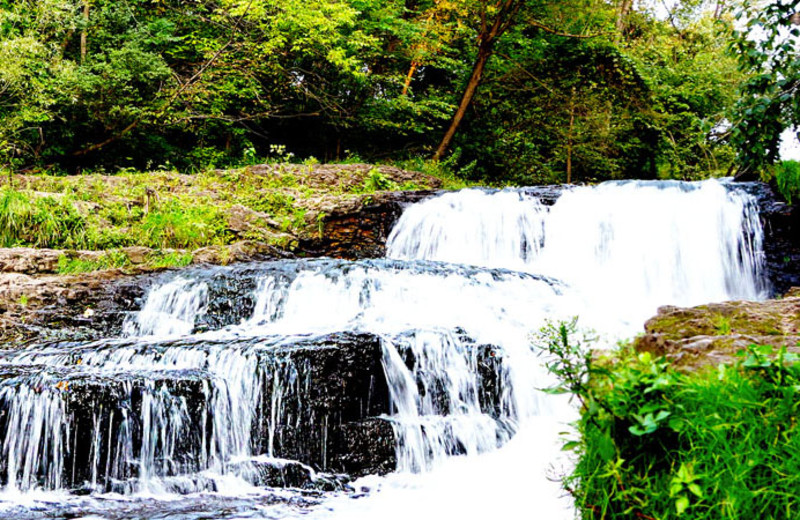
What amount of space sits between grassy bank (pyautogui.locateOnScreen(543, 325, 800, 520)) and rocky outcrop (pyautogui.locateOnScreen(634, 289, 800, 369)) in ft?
1.55

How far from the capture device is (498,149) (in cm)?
1814

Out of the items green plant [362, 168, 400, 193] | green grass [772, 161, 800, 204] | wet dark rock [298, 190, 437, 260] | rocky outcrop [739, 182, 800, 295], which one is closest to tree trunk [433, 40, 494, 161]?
green plant [362, 168, 400, 193]

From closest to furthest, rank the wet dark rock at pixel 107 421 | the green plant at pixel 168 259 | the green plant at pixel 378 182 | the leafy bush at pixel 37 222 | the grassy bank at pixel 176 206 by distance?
the wet dark rock at pixel 107 421, the green plant at pixel 168 259, the leafy bush at pixel 37 222, the grassy bank at pixel 176 206, the green plant at pixel 378 182

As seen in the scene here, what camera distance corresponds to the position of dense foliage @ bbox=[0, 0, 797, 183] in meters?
13.5

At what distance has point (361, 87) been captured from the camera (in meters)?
16.3

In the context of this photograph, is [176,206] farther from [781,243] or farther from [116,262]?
[781,243]

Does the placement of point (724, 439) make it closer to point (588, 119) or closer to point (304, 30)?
point (304, 30)

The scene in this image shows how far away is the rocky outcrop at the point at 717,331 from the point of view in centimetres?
272

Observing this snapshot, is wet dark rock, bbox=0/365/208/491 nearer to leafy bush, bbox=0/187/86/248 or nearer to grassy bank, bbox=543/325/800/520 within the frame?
grassy bank, bbox=543/325/800/520

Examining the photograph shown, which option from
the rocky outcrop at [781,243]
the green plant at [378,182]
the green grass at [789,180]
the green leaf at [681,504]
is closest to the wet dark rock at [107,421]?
the green leaf at [681,504]

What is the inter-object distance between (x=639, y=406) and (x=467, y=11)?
14959mm

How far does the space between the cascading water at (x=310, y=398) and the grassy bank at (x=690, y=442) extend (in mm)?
951

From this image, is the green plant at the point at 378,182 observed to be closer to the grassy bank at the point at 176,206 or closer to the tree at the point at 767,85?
the grassy bank at the point at 176,206

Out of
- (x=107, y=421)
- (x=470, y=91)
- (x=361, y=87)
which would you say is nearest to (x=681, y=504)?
(x=107, y=421)
